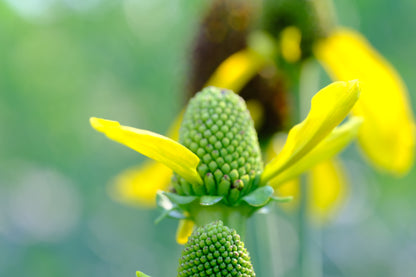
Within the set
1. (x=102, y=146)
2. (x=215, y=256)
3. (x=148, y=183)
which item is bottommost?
(x=215, y=256)

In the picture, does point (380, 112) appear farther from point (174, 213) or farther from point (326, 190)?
point (174, 213)

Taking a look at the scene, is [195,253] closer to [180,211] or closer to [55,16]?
[180,211]

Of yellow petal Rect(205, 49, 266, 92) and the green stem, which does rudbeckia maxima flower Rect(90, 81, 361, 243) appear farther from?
yellow petal Rect(205, 49, 266, 92)

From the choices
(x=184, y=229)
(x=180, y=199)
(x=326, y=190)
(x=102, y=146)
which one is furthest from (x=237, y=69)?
(x=102, y=146)

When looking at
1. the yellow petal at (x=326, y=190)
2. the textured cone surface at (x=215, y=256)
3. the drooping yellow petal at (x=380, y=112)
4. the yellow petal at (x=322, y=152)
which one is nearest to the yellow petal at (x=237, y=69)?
the drooping yellow petal at (x=380, y=112)

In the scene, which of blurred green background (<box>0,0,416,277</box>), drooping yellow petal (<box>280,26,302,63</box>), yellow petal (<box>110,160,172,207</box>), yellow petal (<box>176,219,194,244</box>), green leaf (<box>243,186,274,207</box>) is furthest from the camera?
blurred green background (<box>0,0,416,277</box>)

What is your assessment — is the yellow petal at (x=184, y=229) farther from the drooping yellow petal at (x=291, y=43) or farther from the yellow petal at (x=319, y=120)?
the drooping yellow petal at (x=291, y=43)

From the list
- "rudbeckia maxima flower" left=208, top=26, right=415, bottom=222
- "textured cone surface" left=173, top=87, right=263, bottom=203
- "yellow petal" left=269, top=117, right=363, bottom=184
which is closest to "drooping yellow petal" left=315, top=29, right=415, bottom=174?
"rudbeckia maxima flower" left=208, top=26, right=415, bottom=222
